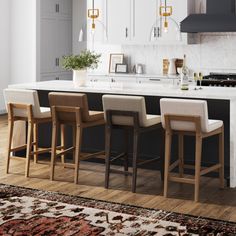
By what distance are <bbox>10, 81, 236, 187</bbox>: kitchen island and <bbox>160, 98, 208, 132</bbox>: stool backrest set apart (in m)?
0.49

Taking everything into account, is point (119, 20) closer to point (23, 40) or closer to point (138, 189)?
point (23, 40)

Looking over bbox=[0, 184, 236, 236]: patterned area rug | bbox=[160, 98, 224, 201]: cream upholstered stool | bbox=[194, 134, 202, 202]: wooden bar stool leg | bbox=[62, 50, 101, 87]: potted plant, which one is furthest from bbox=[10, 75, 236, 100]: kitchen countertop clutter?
bbox=[0, 184, 236, 236]: patterned area rug

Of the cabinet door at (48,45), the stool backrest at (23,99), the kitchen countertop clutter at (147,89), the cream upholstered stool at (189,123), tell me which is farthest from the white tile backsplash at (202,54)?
the stool backrest at (23,99)

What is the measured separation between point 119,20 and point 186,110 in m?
4.17

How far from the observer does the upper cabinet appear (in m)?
8.84

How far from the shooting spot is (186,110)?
5402mm

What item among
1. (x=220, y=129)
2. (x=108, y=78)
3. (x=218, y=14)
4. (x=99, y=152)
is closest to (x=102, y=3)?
(x=108, y=78)

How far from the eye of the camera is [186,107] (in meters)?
5.39

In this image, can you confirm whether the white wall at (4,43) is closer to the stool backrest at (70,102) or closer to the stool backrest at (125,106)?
the stool backrest at (70,102)

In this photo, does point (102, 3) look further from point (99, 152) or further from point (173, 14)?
point (99, 152)

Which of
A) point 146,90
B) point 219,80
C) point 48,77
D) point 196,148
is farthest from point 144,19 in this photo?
point 196,148

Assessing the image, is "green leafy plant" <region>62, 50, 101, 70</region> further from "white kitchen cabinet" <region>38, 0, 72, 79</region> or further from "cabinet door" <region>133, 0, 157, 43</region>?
"white kitchen cabinet" <region>38, 0, 72, 79</region>

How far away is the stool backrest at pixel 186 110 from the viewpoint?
5.34 metres

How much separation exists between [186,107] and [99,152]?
1397 mm
